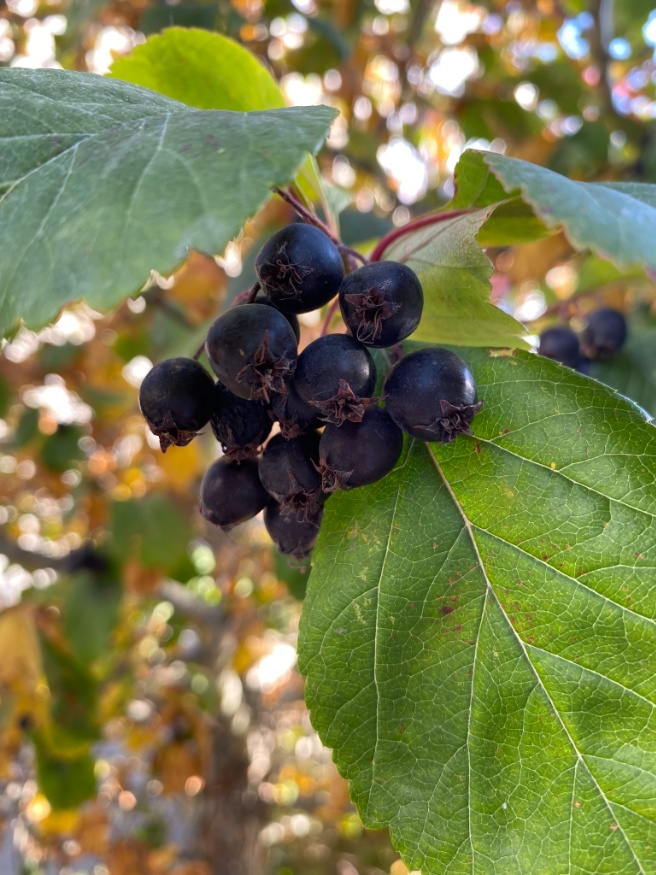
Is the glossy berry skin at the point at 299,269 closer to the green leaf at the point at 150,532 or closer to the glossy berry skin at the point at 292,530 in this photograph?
the glossy berry skin at the point at 292,530

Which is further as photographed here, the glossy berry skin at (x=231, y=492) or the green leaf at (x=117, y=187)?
the glossy berry skin at (x=231, y=492)

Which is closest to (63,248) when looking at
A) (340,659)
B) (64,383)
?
(340,659)

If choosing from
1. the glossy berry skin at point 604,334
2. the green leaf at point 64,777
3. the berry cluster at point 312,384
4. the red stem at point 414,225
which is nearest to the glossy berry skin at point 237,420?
the berry cluster at point 312,384

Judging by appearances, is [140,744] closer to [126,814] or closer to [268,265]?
[126,814]

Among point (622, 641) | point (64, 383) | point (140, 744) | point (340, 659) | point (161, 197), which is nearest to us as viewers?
point (161, 197)

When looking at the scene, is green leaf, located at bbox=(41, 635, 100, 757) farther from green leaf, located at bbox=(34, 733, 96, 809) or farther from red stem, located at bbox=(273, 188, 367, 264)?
red stem, located at bbox=(273, 188, 367, 264)

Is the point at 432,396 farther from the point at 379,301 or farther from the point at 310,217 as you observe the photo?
the point at 310,217

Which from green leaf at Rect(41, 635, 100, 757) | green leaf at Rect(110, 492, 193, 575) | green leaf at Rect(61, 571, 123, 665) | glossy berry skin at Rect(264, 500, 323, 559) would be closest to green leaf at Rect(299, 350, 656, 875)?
glossy berry skin at Rect(264, 500, 323, 559)
